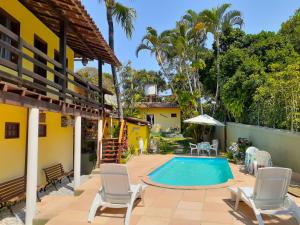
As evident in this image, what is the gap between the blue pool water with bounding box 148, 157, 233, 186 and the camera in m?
12.6

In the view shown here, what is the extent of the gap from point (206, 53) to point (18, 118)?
1855 centimetres

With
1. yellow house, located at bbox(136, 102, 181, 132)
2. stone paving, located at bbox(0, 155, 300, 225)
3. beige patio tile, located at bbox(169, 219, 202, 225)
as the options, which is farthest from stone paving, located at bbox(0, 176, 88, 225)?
yellow house, located at bbox(136, 102, 181, 132)

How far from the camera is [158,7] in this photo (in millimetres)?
23031

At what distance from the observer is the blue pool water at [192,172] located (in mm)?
12562

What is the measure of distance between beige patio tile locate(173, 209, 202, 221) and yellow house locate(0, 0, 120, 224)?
3318mm

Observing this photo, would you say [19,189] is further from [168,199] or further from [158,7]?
[158,7]

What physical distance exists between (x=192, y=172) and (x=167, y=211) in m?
8.01

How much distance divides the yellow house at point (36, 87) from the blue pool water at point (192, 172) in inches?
160

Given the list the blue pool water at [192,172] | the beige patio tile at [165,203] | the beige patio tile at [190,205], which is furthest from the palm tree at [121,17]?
the beige patio tile at [190,205]

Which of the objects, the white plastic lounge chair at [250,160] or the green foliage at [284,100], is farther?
the white plastic lounge chair at [250,160]

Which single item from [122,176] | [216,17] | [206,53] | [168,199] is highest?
[216,17]

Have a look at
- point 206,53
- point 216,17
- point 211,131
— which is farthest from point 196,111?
point 216,17

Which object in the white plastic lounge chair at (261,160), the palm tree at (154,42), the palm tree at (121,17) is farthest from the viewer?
the palm tree at (154,42)

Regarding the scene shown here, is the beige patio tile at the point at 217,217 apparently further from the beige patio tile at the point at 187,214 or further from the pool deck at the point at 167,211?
the beige patio tile at the point at 187,214
